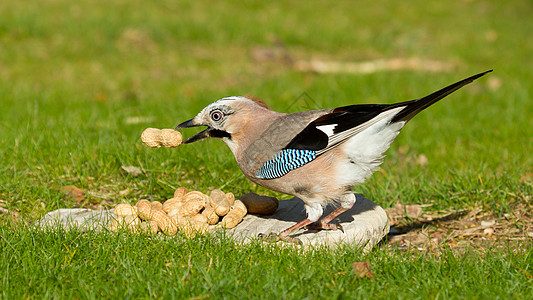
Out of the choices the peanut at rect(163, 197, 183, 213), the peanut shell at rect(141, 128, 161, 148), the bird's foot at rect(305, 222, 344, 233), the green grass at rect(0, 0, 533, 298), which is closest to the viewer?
the green grass at rect(0, 0, 533, 298)

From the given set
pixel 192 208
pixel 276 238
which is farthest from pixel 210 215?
pixel 276 238

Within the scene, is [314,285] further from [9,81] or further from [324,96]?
[9,81]

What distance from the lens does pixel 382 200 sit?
5.27m

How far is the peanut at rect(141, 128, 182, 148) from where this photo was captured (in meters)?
4.33

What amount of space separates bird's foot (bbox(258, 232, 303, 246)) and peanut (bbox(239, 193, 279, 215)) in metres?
0.46

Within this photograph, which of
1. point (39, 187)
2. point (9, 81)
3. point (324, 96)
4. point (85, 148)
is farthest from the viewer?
point (9, 81)

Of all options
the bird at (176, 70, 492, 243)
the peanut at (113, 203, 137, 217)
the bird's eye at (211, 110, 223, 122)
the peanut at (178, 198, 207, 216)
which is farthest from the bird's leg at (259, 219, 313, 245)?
the peanut at (113, 203, 137, 217)

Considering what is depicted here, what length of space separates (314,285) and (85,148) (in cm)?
299

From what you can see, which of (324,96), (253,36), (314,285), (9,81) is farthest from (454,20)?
(314,285)

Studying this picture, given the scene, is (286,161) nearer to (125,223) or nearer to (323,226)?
(323,226)

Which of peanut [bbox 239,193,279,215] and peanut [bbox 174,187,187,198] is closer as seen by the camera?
peanut [bbox 239,193,279,215]

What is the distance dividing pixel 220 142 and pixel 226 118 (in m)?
1.88

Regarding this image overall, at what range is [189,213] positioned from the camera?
4355mm

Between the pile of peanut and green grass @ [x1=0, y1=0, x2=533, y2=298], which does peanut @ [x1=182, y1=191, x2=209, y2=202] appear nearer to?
the pile of peanut
